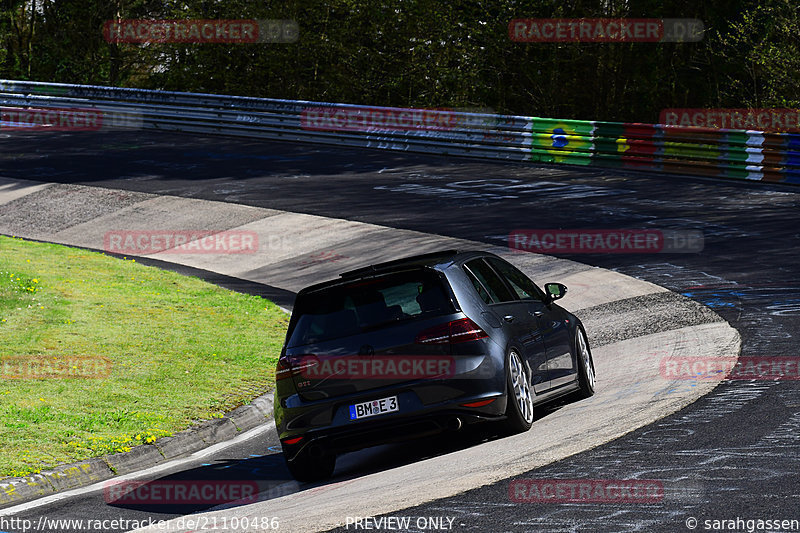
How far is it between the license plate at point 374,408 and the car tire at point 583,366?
8.00 feet

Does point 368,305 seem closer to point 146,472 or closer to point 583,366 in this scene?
point 146,472

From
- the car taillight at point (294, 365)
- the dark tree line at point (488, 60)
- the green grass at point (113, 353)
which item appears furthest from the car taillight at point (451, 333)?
the dark tree line at point (488, 60)

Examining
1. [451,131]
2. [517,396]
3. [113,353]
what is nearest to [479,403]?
[517,396]

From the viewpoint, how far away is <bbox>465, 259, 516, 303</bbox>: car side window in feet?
28.8

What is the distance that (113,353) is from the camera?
12633mm

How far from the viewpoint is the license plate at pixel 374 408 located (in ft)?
25.7

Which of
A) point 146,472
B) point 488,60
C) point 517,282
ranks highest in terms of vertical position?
point 488,60

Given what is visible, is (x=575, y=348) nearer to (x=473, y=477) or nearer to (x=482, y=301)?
(x=482, y=301)

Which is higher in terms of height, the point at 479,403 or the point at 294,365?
the point at 294,365

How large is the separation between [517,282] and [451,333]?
192 centimetres

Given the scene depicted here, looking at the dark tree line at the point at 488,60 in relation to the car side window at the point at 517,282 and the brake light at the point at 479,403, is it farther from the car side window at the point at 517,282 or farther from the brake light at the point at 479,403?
the brake light at the point at 479,403

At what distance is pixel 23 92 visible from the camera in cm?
3475

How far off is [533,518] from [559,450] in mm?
1546

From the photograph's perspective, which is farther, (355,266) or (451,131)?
(451,131)
